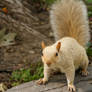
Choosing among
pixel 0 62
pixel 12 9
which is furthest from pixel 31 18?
pixel 0 62

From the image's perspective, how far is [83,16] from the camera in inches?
125

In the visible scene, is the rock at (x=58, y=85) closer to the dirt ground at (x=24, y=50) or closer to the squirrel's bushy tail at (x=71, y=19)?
the dirt ground at (x=24, y=50)

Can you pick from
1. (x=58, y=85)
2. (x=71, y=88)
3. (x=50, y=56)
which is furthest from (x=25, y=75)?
(x=50, y=56)

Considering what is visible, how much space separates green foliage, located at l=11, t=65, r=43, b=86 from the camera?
3065 mm

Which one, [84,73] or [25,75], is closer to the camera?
[84,73]

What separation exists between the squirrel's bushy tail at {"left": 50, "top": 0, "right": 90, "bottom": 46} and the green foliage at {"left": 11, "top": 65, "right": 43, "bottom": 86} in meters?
0.81

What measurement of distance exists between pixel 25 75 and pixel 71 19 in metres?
1.27

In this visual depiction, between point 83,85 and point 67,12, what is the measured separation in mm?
1330

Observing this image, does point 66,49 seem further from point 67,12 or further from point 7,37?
point 7,37

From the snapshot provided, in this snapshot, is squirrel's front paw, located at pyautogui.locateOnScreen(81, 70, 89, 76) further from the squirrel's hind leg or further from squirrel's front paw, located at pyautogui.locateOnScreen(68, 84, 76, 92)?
squirrel's front paw, located at pyautogui.locateOnScreen(68, 84, 76, 92)

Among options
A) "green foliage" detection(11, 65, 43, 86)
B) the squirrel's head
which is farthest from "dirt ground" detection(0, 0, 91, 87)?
the squirrel's head

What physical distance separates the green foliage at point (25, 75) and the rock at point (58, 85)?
31cm

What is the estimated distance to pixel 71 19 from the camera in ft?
10.4

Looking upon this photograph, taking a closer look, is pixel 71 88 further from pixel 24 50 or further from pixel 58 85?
pixel 24 50
